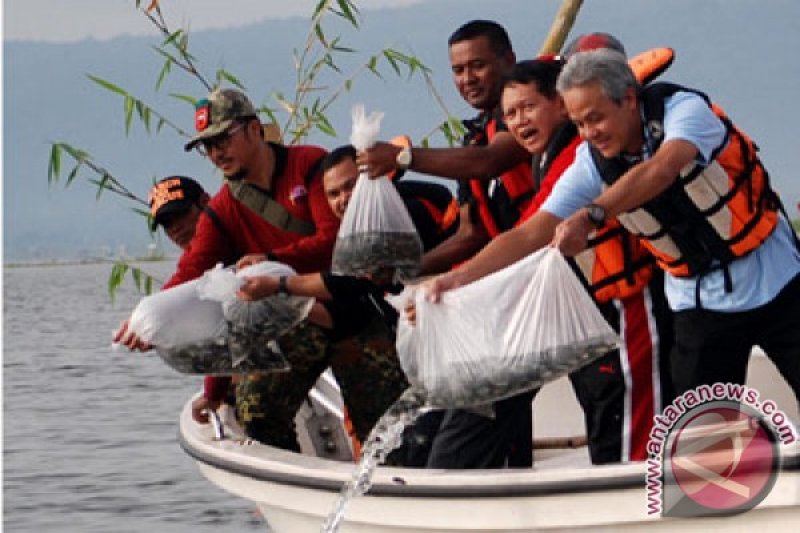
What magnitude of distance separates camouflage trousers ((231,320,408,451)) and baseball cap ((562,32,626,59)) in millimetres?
1317

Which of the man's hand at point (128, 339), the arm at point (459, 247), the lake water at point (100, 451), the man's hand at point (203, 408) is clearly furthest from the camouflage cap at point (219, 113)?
the lake water at point (100, 451)

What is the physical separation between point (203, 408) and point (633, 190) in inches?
116

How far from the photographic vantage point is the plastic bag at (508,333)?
18.5ft

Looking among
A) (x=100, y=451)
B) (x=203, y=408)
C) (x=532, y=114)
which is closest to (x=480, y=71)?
(x=532, y=114)

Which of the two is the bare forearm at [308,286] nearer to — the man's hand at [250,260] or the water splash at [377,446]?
the man's hand at [250,260]

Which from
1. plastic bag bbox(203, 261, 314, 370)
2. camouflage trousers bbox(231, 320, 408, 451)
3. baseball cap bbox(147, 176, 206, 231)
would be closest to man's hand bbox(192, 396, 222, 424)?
camouflage trousers bbox(231, 320, 408, 451)

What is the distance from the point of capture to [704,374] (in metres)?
5.82

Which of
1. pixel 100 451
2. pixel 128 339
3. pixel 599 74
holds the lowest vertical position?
pixel 100 451

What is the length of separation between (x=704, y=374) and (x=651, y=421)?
286mm

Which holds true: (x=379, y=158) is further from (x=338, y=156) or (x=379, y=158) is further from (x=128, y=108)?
(x=128, y=108)

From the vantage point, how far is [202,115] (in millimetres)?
6773

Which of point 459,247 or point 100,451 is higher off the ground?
point 459,247

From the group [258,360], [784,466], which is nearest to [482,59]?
[258,360]

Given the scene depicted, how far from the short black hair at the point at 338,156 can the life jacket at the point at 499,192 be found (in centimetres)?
38
